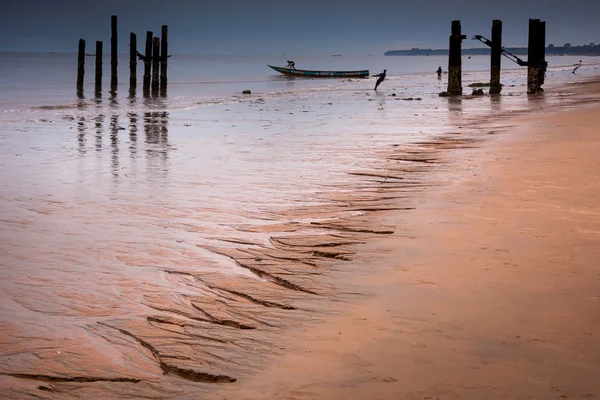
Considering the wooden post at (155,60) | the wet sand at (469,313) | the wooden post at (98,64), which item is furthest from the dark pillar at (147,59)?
the wet sand at (469,313)

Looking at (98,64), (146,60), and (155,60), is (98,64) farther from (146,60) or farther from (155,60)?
(155,60)

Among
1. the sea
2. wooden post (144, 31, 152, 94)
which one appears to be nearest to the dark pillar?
wooden post (144, 31, 152, 94)

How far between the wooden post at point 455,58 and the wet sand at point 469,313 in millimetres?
19634

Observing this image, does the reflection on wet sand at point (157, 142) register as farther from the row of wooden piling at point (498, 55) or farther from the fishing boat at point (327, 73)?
the fishing boat at point (327, 73)

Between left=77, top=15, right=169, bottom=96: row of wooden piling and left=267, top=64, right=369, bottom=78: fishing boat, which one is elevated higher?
left=267, top=64, right=369, bottom=78: fishing boat

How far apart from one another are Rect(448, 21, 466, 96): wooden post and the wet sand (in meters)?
19.6

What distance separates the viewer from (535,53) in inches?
1022

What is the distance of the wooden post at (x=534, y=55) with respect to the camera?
25828mm

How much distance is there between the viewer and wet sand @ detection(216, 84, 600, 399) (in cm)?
291

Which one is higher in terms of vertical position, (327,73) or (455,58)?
(327,73)

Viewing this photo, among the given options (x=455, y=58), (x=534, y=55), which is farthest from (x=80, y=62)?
(x=534, y=55)

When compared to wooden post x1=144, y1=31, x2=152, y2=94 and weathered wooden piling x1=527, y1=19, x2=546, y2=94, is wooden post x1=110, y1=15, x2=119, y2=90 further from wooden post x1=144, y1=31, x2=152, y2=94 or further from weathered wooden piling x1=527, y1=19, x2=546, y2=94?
weathered wooden piling x1=527, y1=19, x2=546, y2=94

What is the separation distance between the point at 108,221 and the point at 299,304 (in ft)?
9.42

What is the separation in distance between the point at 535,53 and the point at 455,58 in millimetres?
2902
